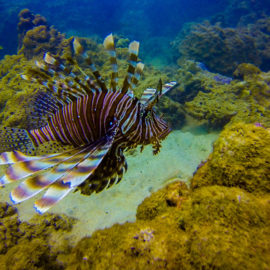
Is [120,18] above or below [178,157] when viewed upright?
above

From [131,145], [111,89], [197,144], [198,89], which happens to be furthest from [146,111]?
[198,89]

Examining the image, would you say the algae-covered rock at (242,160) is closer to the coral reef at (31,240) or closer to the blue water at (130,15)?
the coral reef at (31,240)

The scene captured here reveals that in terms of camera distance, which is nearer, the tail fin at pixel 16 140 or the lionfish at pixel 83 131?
the lionfish at pixel 83 131

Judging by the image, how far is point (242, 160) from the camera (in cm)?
189

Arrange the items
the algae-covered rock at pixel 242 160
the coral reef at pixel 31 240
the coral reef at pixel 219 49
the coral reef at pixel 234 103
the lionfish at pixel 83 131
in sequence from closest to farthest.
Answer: the lionfish at pixel 83 131 < the algae-covered rock at pixel 242 160 < the coral reef at pixel 31 240 < the coral reef at pixel 234 103 < the coral reef at pixel 219 49

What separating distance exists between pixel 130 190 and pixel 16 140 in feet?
7.67

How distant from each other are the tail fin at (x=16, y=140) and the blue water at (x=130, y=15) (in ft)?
70.6

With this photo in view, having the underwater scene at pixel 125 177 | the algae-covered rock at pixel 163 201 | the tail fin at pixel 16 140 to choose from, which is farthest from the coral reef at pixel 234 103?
the tail fin at pixel 16 140

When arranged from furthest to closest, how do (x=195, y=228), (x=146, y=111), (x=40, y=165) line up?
1. (x=146, y=111)
2. (x=195, y=228)
3. (x=40, y=165)

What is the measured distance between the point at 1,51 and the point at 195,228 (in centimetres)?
2991

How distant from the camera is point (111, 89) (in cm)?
255

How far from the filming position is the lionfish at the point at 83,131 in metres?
1.44

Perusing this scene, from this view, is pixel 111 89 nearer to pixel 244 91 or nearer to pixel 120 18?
pixel 244 91

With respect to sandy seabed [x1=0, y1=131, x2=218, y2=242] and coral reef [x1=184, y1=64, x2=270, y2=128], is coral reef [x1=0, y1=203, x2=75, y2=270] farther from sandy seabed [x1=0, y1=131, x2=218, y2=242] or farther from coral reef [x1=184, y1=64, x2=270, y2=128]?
coral reef [x1=184, y1=64, x2=270, y2=128]
